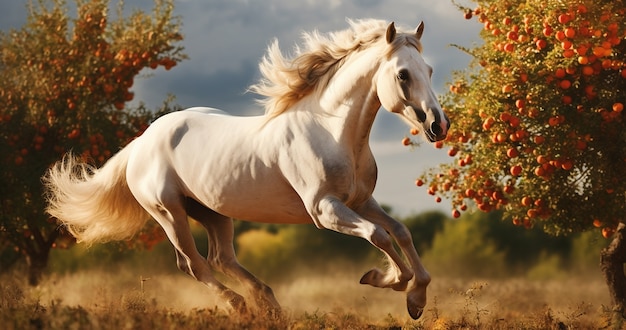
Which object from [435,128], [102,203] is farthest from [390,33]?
[102,203]

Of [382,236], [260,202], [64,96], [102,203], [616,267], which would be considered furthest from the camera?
[64,96]

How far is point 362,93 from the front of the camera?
23.0ft

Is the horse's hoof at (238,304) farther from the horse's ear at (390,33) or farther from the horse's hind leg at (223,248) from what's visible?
the horse's ear at (390,33)

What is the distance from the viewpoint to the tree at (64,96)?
48.2ft

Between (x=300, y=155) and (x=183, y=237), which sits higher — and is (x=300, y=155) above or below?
above

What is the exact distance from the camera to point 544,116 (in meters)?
10.6

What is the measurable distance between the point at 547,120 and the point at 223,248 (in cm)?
478

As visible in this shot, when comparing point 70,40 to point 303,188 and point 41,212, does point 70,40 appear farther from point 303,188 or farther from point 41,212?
point 303,188

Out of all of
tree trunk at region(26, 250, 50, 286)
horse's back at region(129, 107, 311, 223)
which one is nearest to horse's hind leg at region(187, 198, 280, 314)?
horse's back at region(129, 107, 311, 223)

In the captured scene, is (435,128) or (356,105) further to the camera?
(356,105)

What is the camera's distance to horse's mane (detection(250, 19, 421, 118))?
24.0 feet

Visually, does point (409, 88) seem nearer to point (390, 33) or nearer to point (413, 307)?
point (390, 33)

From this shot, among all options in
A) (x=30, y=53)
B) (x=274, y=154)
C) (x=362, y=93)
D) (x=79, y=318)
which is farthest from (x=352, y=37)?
(x=30, y=53)

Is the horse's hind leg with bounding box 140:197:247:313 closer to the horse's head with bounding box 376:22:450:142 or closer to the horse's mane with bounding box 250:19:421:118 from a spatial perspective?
the horse's mane with bounding box 250:19:421:118
